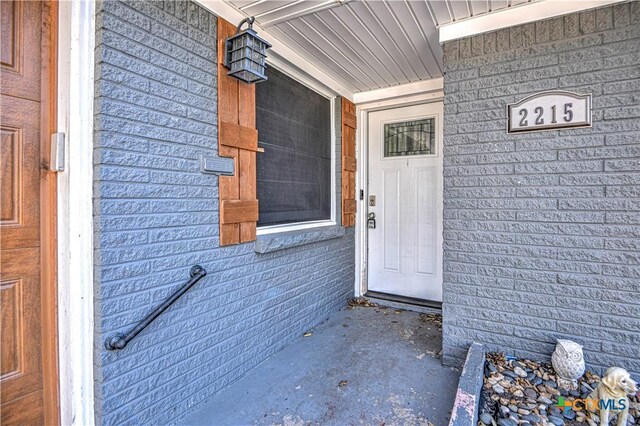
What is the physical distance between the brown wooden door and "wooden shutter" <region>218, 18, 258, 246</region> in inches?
32.7

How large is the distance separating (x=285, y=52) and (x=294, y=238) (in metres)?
1.47

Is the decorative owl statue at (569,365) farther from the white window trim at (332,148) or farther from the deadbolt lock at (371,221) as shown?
the deadbolt lock at (371,221)

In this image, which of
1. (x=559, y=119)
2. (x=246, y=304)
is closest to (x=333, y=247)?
(x=246, y=304)

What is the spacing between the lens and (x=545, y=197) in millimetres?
2016

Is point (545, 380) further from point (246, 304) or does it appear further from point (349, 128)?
point (349, 128)

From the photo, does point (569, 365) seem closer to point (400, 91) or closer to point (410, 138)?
A: point (410, 138)

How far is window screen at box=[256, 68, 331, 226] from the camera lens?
243 cm

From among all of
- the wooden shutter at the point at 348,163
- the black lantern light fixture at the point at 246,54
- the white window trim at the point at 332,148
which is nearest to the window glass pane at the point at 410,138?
the wooden shutter at the point at 348,163

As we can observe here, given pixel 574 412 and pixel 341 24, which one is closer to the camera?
pixel 574 412

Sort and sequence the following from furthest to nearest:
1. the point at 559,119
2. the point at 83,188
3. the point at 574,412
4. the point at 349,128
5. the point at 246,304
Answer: the point at 349,128 < the point at 246,304 < the point at 559,119 < the point at 574,412 < the point at 83,188

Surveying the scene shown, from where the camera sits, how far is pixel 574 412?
5.23 ft

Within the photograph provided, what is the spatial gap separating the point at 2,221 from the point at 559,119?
289cm

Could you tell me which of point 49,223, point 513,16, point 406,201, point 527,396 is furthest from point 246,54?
point 527,396

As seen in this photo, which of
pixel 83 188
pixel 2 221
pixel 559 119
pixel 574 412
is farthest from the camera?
pixel 559 119
